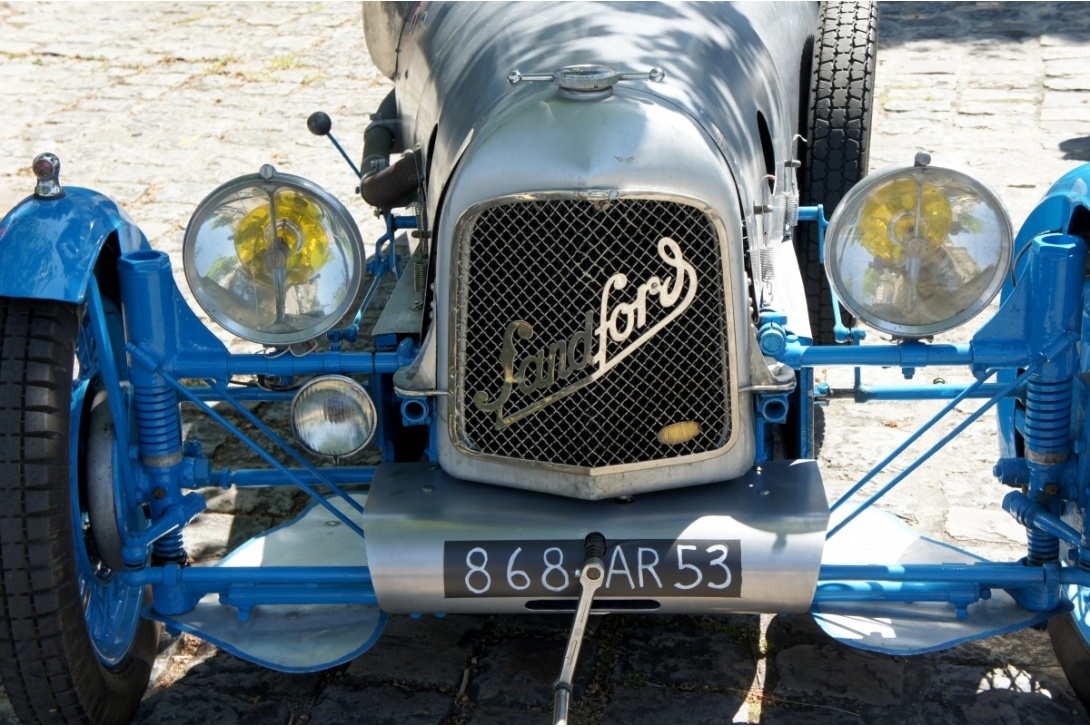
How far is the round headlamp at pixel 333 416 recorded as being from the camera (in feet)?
10.0

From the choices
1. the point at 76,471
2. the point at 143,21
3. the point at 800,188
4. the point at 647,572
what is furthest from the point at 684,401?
the point at 143,21

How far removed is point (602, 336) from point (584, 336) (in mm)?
38

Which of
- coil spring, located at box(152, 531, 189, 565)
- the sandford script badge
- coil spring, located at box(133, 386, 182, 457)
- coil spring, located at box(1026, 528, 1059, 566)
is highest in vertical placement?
the sandford script badge

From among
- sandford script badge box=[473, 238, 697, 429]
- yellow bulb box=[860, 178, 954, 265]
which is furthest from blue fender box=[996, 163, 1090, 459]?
sandford script badge box=[473, 238, 697, 429]

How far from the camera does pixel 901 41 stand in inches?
332

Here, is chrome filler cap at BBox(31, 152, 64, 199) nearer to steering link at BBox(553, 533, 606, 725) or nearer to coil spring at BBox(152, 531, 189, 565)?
coil spring at BBox(152, 531, 189, 565)

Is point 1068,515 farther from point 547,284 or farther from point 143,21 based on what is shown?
point 143,21

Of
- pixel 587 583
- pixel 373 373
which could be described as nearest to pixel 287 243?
pixel 373 373

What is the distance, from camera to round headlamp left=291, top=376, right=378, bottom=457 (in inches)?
120

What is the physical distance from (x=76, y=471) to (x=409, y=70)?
1866 mm

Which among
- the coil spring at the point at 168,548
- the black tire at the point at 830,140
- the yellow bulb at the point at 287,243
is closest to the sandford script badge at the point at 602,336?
the yellow bulb at the point at 287,243

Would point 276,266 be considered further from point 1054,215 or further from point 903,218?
point 1054,215

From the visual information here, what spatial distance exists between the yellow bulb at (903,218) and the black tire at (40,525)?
1.73 metres

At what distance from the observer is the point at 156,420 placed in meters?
3.07
